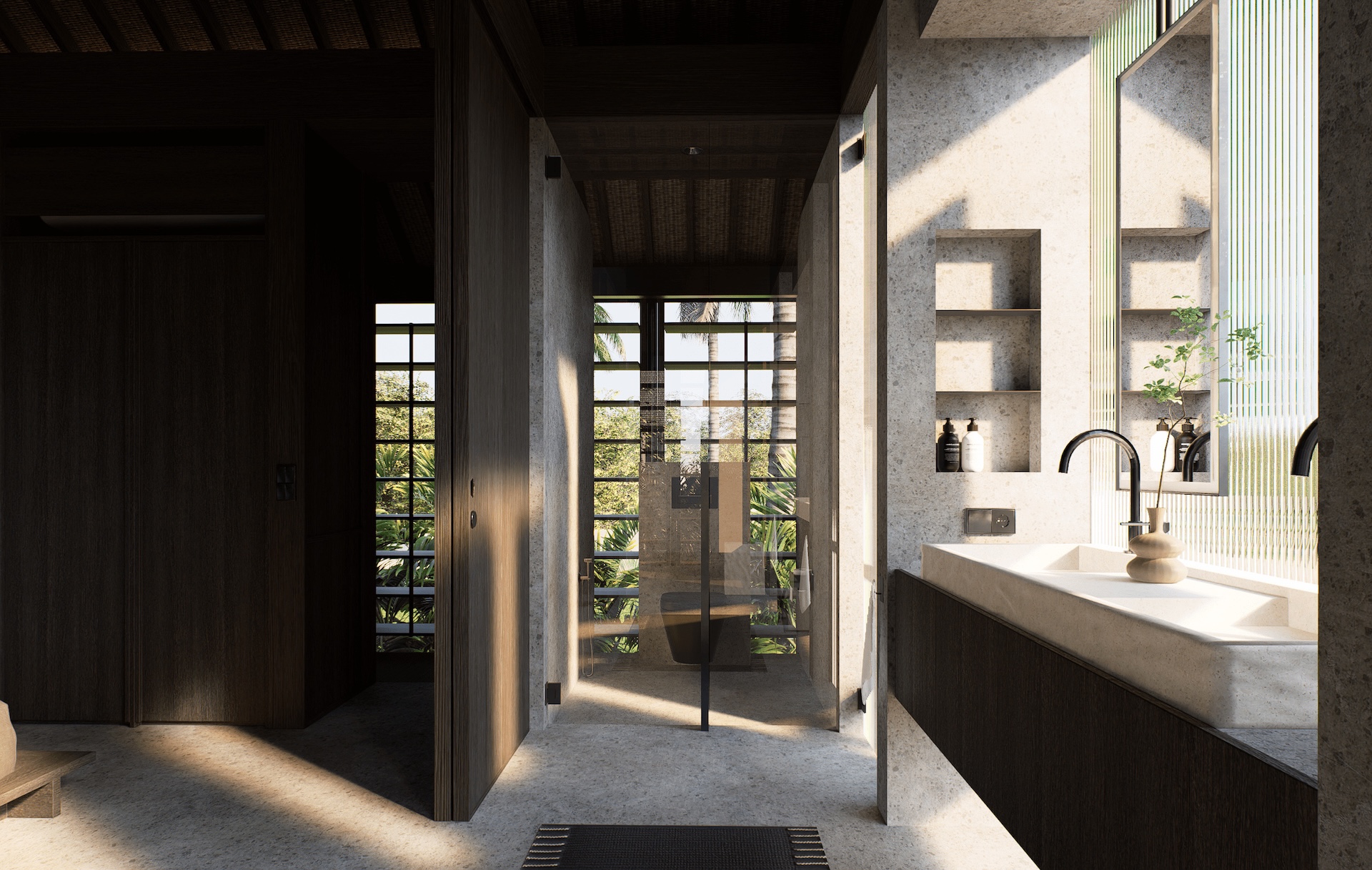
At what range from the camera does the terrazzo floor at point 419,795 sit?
2.53 m

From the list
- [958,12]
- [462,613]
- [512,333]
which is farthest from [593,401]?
[958,12]

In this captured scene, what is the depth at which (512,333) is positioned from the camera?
347cm

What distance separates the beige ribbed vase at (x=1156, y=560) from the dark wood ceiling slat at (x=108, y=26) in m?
4.68

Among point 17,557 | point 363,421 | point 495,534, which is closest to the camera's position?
point 495,534

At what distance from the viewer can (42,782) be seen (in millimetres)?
2639

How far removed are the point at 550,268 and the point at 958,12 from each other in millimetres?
2010

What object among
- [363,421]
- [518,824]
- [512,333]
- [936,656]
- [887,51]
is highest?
[887,51]

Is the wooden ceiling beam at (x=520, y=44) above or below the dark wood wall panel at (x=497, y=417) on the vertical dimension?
above

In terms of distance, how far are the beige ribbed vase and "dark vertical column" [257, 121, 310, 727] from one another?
10.7ft

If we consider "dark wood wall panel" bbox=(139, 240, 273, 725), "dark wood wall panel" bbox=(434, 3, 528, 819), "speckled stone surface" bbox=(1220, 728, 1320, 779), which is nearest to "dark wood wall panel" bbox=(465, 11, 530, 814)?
"dark wood wall panel" bbox=(434, 3, 528, 819)

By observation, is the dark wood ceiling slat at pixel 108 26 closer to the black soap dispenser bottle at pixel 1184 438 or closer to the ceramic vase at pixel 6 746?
the ceramic vase at pixel 6 746

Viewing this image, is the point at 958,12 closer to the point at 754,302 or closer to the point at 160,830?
the point at 754,302

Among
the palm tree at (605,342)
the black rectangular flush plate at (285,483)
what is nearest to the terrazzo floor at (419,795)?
the black rectangular flush plate at (285,483)

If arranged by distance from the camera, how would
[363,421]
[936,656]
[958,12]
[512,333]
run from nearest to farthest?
[936,656], [958,12], [512,333], [363,421]
